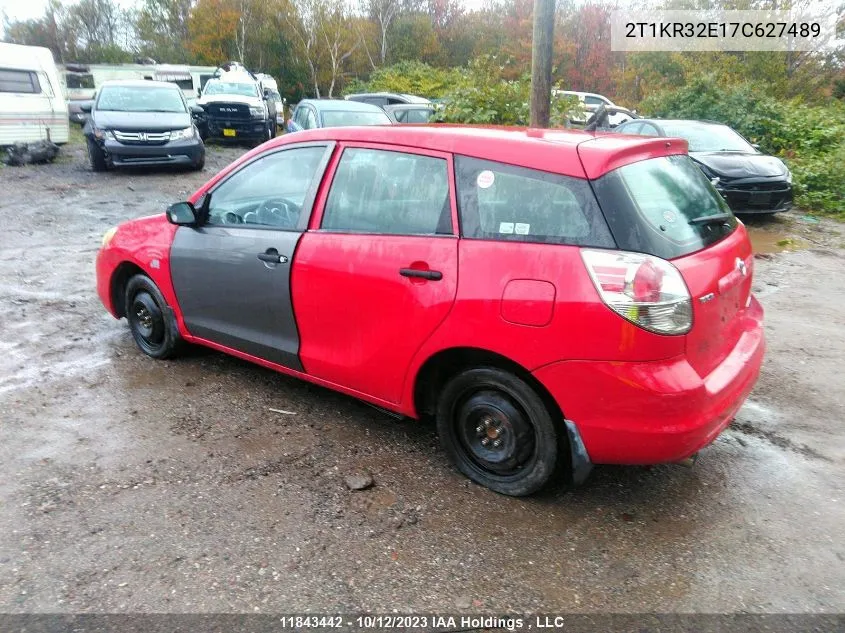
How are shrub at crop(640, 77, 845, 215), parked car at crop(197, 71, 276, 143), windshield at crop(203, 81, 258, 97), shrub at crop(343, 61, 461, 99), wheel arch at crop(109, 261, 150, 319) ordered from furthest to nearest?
shrub at crop(343, 61, 461, 99), windshield at crop(203, 81, 258, 97), parked car at crop(197, 71, 276, 143), shrub at crop(640, 77, 845, 215), wheel arch at crop(109, 261, 150, 319)

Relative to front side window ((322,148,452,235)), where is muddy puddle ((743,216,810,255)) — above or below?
below

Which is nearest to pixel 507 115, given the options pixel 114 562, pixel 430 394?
pixel 430 394

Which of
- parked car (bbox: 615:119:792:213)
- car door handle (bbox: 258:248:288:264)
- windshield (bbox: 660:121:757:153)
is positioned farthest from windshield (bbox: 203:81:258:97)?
car door handle (bbox: 258:248:288:264)

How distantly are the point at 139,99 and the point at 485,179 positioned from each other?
1272 centimetres

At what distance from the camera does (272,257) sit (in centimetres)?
376

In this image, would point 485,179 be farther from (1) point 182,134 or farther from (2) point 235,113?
(2) point 235,113

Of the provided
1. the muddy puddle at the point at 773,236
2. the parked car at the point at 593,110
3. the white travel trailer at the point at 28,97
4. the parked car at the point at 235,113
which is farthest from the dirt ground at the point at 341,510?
the parked car at the point at 235,113

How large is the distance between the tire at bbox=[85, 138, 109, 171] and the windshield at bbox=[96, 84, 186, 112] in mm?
794

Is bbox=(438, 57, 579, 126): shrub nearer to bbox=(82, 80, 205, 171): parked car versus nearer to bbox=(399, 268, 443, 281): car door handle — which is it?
bbox=(399, 268, 443, 281): car door handle

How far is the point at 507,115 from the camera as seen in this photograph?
911 centimetres

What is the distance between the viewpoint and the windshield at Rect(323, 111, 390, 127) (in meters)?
11.4

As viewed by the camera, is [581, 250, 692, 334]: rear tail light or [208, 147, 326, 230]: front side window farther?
[208, 147, 326, 230]: front side window

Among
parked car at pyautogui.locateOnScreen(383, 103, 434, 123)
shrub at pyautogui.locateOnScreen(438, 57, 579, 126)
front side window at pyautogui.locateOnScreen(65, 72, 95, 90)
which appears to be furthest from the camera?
front side window at pyautogui.locateOnScreen(65, 72, 95, 90)

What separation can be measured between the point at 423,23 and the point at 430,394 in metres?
39.2
